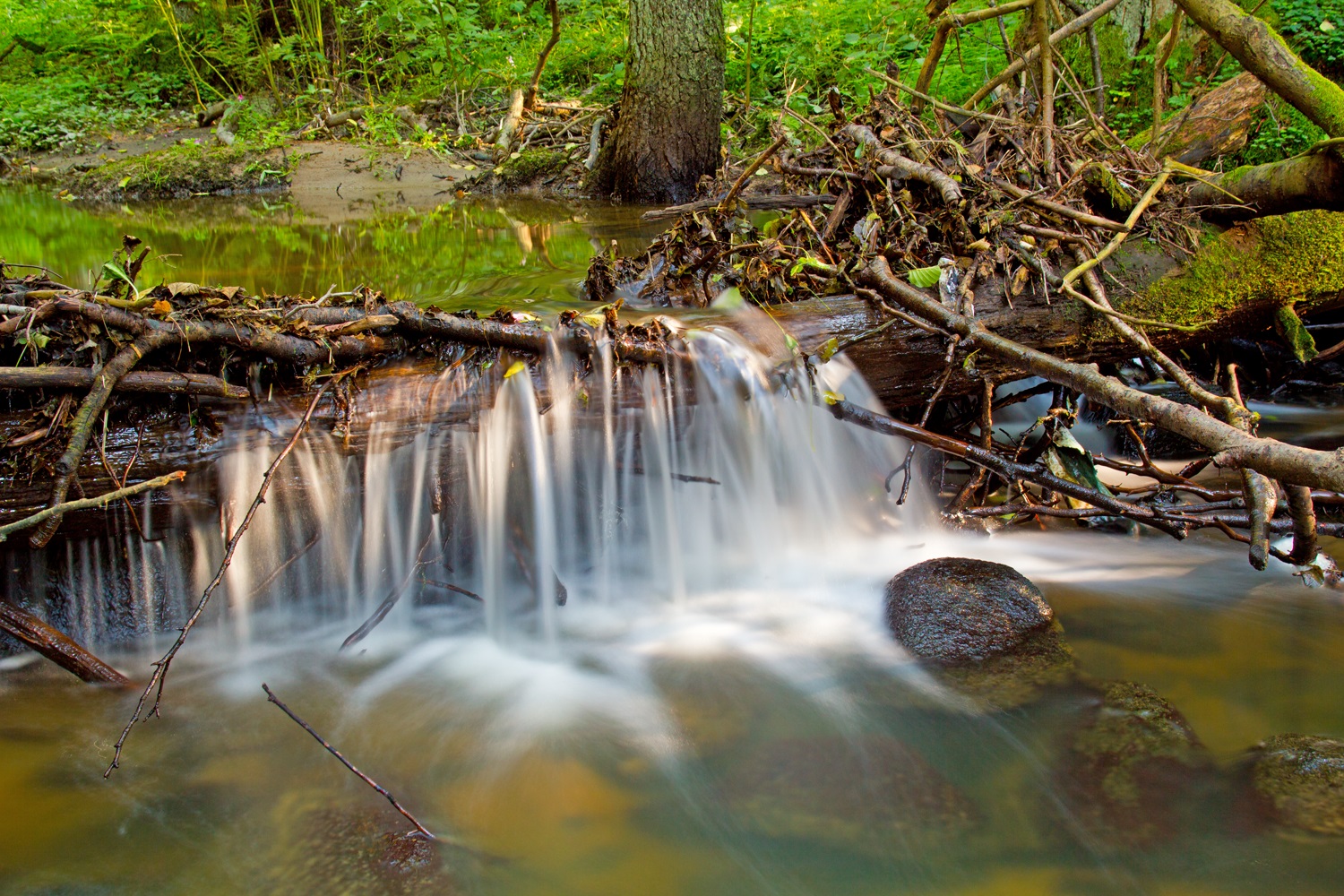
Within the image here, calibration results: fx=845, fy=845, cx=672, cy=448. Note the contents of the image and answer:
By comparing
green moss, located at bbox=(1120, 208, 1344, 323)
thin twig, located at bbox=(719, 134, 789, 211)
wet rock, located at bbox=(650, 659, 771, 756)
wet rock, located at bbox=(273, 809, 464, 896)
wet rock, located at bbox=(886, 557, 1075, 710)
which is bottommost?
wet rock, located at bbox=(273, 809, 464, 896)

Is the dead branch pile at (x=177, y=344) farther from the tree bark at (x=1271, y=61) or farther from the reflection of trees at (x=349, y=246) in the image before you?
the tree bark at (x=1271, y=61)

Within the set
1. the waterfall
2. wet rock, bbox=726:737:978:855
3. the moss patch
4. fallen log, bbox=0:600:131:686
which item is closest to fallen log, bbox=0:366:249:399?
the waterfall

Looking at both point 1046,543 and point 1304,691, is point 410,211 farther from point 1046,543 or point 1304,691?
point 1304,691

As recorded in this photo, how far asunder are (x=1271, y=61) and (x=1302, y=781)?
2.88 metres

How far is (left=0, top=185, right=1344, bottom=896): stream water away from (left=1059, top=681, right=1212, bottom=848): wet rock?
3cm

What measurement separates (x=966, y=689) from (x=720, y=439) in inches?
53.9

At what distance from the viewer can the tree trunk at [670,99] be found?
893 centimetres

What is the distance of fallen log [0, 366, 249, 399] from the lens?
248 cm

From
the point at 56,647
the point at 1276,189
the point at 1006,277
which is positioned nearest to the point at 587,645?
the point at 56,647

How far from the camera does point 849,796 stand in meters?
2.45

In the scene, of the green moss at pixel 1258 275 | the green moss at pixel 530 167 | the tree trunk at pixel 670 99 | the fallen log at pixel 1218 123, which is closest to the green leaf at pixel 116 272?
the green moss at pixel 1258 275

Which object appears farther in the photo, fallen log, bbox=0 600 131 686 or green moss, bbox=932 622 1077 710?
green moss, bbox=932 622 1077 710

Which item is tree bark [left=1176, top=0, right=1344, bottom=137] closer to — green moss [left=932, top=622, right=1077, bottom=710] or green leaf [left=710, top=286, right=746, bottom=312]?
green leaf [left=710, top=286, right=746, bottom=312]

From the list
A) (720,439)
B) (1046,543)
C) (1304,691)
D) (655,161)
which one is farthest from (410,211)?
(1304,691)
